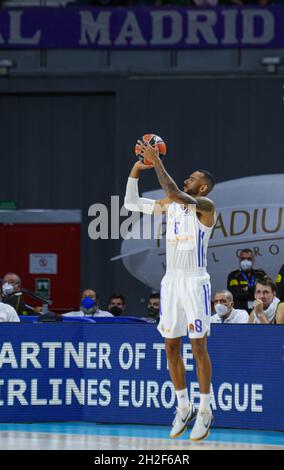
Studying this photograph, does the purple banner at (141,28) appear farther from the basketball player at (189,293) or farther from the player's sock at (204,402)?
the player's sock at (204,402)

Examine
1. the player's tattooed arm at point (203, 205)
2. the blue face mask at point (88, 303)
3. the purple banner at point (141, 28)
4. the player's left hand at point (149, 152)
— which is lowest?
the blue face mask at point (88, 303)

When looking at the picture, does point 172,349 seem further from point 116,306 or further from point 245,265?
point 245,265

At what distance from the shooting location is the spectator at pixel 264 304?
1413 cm

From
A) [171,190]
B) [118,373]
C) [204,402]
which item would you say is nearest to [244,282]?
[118,373]

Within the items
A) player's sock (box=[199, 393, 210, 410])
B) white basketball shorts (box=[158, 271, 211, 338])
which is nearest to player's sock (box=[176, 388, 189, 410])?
player's sock (box=[199, 393, 210, 410])

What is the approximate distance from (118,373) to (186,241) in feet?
9.64

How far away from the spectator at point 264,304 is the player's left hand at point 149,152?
3314mm

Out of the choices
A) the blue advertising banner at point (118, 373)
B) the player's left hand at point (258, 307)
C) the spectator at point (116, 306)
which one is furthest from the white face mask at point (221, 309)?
the spectator at point (116, 306)

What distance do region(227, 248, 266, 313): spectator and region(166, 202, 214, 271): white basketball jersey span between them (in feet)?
21.9

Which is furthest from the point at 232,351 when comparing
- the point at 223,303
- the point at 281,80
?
the point at 281,80

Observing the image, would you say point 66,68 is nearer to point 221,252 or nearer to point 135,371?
point 221,252

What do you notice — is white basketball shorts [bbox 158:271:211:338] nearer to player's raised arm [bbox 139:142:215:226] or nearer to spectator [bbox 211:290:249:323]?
player's raised arm [bbox 139:142:215:226]

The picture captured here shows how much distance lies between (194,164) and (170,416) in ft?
32.1

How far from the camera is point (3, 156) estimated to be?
2423 cm
